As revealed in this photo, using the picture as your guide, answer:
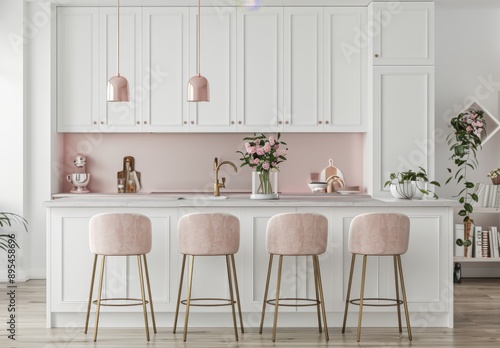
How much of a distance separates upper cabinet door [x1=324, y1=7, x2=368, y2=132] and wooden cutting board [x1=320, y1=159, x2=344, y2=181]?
0.52 metres

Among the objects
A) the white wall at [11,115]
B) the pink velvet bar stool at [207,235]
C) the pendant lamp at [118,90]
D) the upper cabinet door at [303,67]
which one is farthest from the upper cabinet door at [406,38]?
the white wall at [11,115]

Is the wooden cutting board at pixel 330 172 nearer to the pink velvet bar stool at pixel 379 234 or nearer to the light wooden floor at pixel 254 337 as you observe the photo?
the light wooden floor at pixel 254 337

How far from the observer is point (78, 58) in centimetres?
782

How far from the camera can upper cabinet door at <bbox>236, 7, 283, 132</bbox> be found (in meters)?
7.78

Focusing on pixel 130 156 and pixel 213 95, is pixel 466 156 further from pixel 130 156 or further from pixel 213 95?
pixel 130 156

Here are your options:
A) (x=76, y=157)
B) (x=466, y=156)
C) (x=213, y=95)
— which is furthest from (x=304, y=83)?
(x=76, y=157)

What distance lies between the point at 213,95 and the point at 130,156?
1138 millimetres

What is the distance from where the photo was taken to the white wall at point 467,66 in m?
8.13

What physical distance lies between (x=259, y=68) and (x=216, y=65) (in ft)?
1.39

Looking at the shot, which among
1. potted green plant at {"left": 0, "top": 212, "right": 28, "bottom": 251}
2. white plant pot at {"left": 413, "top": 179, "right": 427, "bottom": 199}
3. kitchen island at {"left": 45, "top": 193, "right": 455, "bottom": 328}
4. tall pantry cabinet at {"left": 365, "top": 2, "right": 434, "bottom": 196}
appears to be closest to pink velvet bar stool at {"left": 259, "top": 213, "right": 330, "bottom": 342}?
kitchen island at {"left": 45, "top": 193, "right": 455, "bottom": 328}

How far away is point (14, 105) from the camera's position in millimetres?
7773

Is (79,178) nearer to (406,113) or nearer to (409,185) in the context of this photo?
(406,113)

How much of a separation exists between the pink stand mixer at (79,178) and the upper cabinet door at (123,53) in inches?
21.7

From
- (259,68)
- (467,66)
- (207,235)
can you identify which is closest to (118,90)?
(207,235)
